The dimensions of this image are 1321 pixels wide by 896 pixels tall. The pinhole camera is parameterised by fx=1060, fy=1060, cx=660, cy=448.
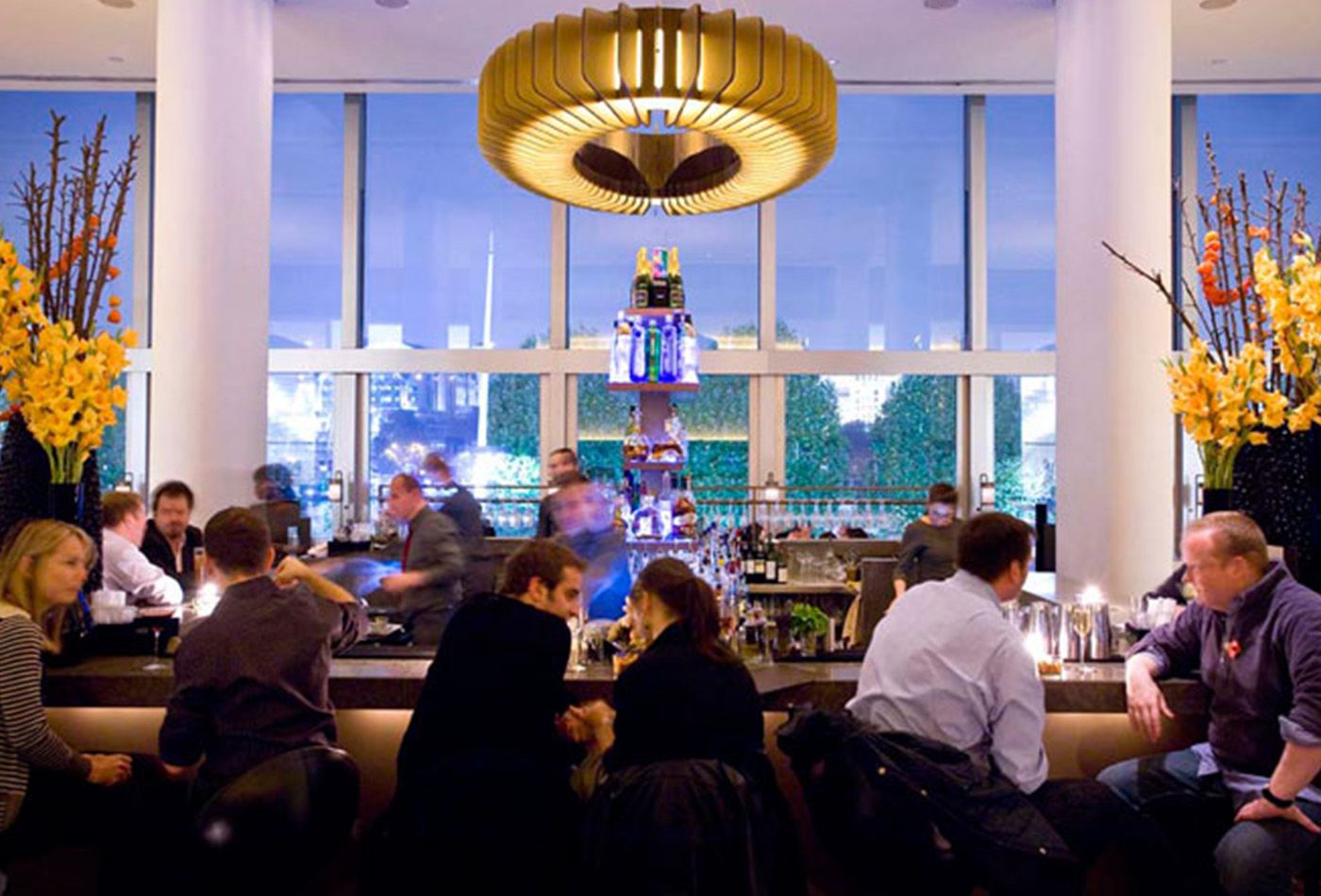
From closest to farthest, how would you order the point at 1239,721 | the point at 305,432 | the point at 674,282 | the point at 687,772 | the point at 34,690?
1. the point at 687,772
2. the point at 34,690
3. the point at 1239,721
4. the point at 674,282
5. the point at 305,432

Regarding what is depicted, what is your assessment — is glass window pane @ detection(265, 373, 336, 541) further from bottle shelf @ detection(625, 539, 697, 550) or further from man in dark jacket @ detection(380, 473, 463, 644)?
bottle shelf @ detection(625, 539, 697, 550)

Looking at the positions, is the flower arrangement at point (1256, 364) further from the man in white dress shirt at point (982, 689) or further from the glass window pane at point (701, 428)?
the glass window pane at point (701, 428)

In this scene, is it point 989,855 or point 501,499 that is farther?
point 501,499

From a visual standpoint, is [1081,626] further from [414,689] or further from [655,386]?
[655,386]

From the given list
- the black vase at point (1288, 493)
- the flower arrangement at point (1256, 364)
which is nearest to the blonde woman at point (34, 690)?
the flower arrangement at point (1256, 364)

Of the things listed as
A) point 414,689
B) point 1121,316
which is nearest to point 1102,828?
point 414,689

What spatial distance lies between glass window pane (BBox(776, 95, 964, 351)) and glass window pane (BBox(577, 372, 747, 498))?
71 centimetres

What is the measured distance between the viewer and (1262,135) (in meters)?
9.49

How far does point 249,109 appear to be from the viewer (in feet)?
21.4

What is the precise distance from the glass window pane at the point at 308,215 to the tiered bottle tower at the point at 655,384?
16.0 ft

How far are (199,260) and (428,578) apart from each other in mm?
2536

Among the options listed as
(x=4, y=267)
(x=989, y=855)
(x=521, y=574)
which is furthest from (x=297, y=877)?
(x=4, y=267)

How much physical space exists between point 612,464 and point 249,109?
4.39 meters

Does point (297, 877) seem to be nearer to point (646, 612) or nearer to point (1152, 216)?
point (646, 612)
